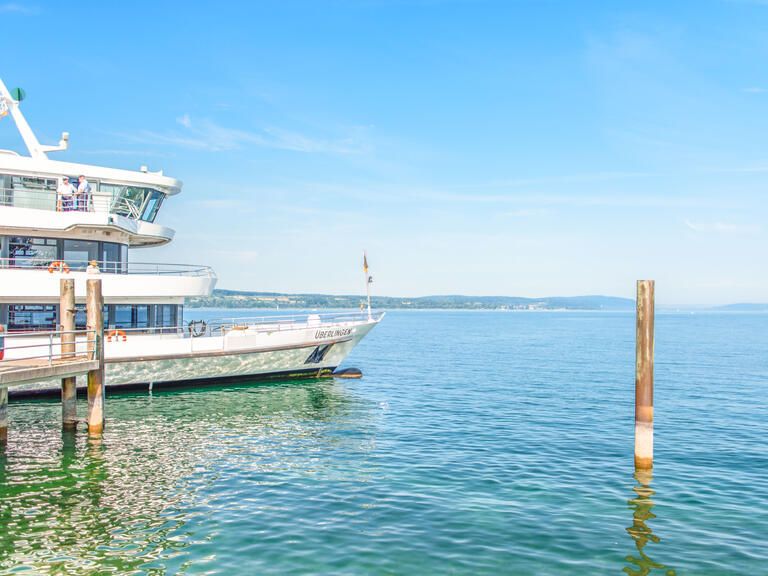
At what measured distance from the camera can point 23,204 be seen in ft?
81.3

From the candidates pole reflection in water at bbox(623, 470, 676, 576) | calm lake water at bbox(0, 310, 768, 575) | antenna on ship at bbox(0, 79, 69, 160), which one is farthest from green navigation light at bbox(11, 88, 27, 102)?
pole reflection in water at bbox(623, 470, 676, 576)

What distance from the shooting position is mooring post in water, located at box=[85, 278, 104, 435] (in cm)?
1855

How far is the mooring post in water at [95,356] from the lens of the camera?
730 inches

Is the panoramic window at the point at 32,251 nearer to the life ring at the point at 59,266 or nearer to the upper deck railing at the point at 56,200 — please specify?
the life ring at the point at 59,266

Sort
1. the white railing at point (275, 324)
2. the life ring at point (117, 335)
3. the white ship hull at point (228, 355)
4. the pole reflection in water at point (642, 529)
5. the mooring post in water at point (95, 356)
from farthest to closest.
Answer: the white railing at point (275, 324), the life ring at point (117, 335), the white ship hull at point (228, 355), the mooring post in water at point (95, 356), the pole reflection in water at point (642, 529)

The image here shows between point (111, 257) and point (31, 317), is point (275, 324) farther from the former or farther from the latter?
point (31, 317)

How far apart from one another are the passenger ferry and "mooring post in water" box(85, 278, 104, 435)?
15.4 ft

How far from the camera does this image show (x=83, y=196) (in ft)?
82.8

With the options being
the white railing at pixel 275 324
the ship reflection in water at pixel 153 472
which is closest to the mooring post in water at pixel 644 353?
the ship reflection in water at pixel 153 472

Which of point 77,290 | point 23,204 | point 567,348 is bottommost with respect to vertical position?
point 567,348

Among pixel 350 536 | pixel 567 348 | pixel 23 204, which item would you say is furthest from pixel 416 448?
pixel 567 348

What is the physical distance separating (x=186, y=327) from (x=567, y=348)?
42688 millimetres

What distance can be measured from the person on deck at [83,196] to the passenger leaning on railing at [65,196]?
24cm

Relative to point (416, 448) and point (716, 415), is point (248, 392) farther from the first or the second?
point (716, 415)
